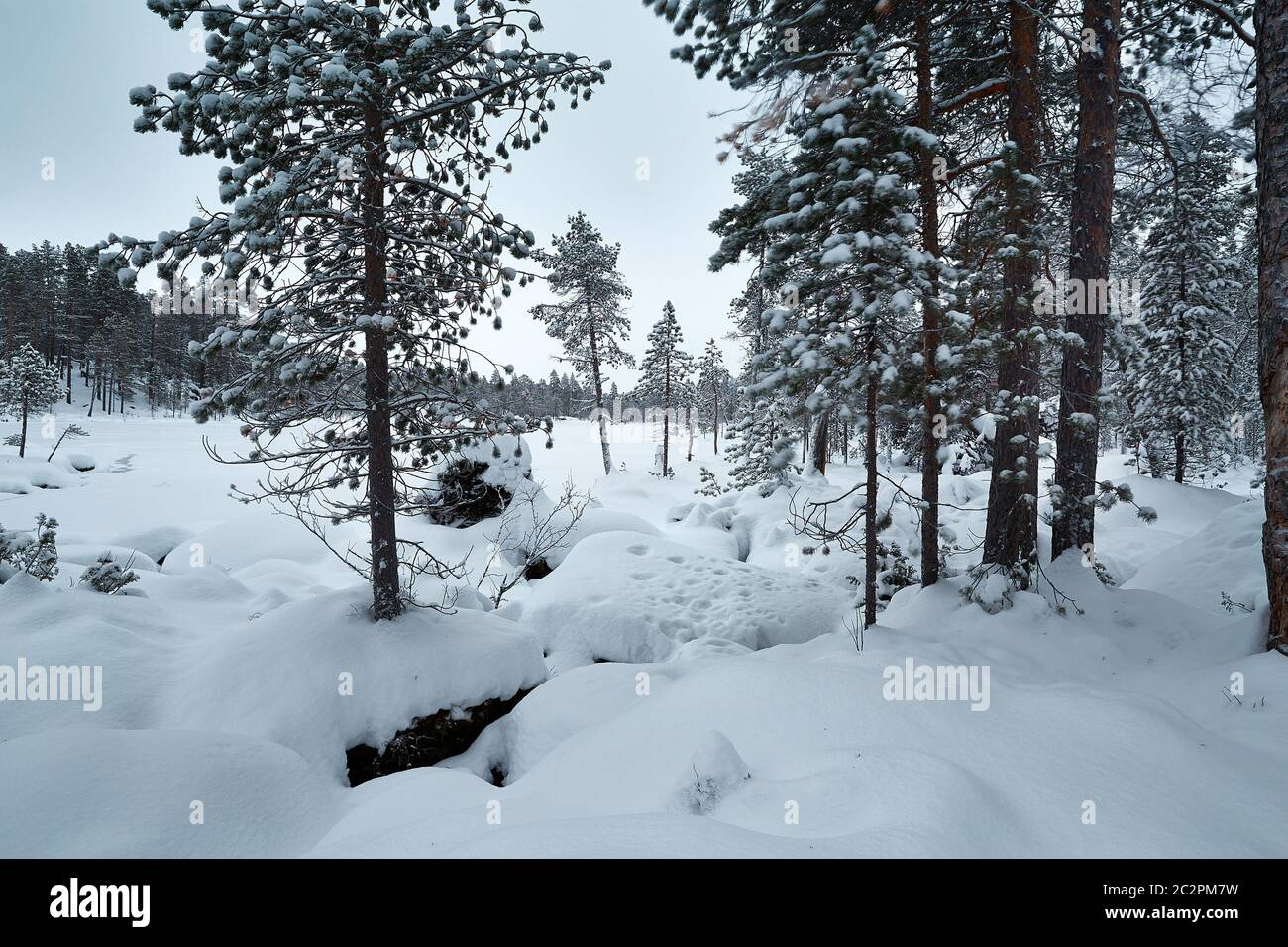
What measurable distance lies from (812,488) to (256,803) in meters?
17.5

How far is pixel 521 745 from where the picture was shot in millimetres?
5582

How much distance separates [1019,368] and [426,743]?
8259 millimetres

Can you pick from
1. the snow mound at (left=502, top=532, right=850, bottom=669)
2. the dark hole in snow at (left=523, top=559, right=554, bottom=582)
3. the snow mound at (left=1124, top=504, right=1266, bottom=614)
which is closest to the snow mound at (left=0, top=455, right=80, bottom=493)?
the dark hole in snow at (left=523, top=559, right=554, bottom=582)

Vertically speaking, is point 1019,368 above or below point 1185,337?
below

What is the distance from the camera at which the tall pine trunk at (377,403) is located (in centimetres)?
611

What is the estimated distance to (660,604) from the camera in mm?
9617

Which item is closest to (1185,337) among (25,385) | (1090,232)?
(1090,232)

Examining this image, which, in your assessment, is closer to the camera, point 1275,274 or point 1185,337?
point 1275,274

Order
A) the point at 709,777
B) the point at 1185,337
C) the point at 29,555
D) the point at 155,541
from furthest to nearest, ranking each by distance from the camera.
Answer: the point at 1185,337, the point at 155,541, the point at 29,555, the point at 709,777

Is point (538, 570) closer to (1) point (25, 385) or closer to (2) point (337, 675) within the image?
(2) point (337, 675)
